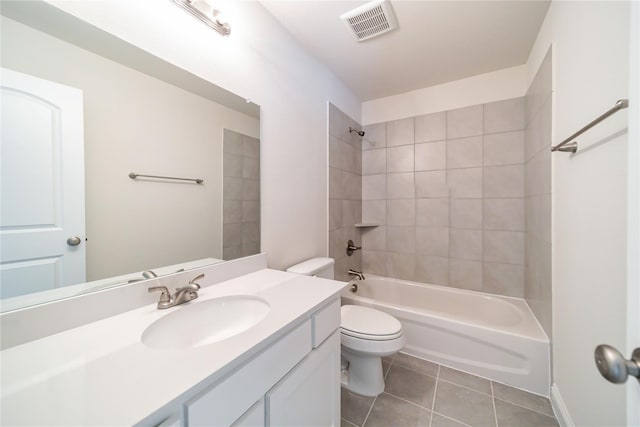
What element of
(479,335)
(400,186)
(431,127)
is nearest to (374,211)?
(400,186)

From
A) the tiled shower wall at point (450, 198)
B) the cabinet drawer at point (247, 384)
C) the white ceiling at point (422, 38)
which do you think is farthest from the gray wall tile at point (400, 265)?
the cabinet drawer at point (247, 384)

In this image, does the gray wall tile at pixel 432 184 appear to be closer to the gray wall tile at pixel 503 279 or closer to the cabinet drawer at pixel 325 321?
the gray wall tile at pixel 503 279

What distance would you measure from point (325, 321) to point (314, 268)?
613mm

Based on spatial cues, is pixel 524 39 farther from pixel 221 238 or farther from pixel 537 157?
pixel 221 238

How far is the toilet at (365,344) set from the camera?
136 centimetres

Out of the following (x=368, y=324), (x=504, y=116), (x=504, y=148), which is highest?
(x=504, y=116)

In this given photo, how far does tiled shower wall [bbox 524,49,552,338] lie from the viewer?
1385 mm

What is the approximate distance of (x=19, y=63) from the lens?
24.4 inches

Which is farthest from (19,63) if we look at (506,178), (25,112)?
(506,178)

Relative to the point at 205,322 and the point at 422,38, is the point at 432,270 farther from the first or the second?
the point at 205,322

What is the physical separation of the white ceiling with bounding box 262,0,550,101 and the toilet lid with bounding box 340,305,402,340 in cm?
195

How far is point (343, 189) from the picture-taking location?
2262 mm

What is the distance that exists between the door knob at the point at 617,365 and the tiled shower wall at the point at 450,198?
1.99 metres

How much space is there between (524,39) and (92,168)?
2.62 meters
